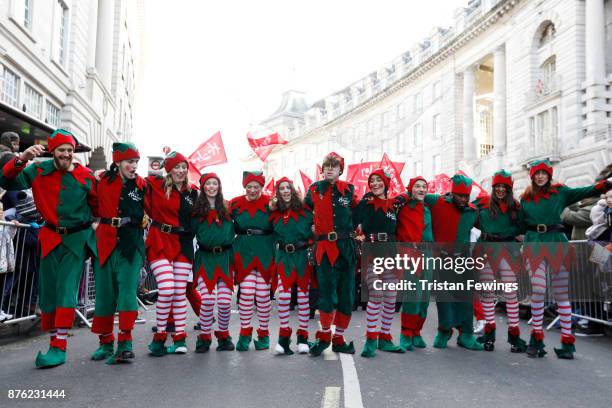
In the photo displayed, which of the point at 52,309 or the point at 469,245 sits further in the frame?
the point at 469,245

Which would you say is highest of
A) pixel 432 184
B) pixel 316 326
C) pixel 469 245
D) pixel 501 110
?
pixel 501 110

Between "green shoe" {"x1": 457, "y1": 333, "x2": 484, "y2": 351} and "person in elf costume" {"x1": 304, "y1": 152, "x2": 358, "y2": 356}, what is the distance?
5.01ft

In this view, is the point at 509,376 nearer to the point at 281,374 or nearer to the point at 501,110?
the point at 281,374

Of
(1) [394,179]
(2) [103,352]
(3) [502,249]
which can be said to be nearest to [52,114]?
(1) [394,179]

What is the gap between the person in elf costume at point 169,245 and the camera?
596cm

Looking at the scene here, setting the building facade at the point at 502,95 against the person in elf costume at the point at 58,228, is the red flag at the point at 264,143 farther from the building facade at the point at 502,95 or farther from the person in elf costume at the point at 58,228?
the person in elf costume at the point at 58,228

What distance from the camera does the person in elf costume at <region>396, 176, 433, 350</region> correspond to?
6.63 m

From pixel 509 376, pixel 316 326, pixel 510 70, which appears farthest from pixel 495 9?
pixel 509 376

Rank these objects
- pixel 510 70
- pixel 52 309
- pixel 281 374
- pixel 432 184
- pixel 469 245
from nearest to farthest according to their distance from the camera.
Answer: pixel 281 374 → pixel 52 309 → pixel 469 245 → pixel 432 184 → pixel 510 70

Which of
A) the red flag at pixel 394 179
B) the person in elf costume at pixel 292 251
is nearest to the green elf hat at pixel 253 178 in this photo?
the person in elf costume at pixel 292 251

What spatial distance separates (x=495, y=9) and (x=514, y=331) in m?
32.1

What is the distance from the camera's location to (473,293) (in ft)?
23.4

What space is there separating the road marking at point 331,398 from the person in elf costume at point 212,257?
2.08 meters

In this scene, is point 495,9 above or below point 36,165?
above
